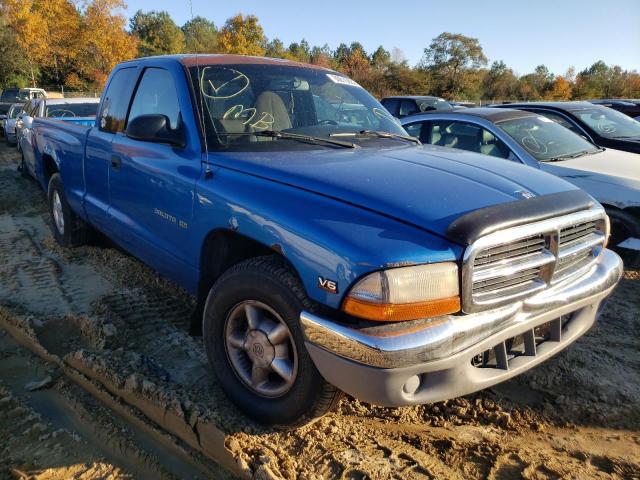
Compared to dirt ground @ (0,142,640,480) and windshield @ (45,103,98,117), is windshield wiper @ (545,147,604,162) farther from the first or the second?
windshield @ (45,103,98,117)

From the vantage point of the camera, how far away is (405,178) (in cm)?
262

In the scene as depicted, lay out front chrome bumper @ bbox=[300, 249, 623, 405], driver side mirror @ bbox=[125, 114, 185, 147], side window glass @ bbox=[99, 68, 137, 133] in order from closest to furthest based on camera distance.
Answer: front chrome bumper @ bbox=[300, 249, 623, 405]
driver side mirror @ bbox=[125, 114, 185, 147]
side window glass @ bbox=[99, 68, 137, 133]

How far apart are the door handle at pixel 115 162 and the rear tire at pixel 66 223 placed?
161 centimetres

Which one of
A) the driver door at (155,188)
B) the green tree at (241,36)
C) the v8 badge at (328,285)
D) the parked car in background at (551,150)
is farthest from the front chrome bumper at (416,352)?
the green tree at (241,36)

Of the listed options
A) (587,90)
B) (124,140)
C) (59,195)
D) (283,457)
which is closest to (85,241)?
(59,195)

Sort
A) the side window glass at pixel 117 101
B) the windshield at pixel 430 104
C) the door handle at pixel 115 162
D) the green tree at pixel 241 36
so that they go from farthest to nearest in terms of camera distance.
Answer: the green tree at pixel 241 36 → the windshield at pixel 430 104 → the side window glass at pixel 117 101 → the door handle at pixel 115 162

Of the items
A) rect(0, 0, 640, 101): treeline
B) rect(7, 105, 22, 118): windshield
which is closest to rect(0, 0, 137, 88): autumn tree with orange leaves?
rect(0, 0, 640, 101): treeline

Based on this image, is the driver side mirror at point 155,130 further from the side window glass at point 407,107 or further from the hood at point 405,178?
the side window glass at point 407,107

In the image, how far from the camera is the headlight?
208 cm

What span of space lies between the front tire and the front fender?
132mm

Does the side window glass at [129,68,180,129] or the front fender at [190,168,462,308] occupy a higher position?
the side window glass at [129,68,180,129]

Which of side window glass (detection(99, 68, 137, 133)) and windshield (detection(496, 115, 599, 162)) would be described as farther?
windshield (detection(496, 115, 599, 162))

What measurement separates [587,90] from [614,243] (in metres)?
43.4

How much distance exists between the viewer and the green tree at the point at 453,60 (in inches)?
1829
